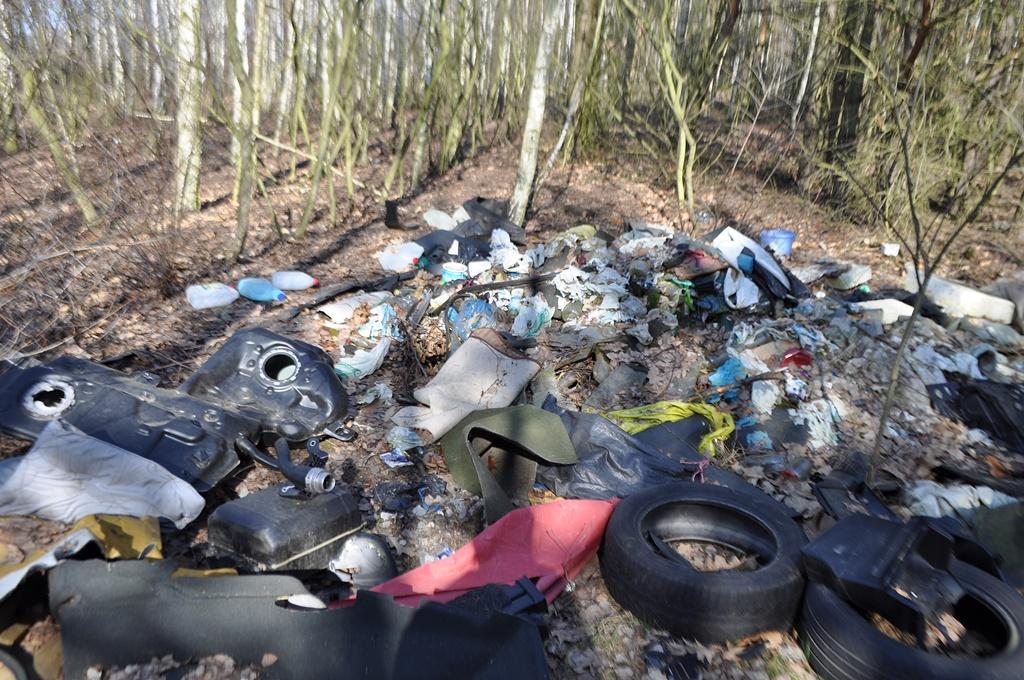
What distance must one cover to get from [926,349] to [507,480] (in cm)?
369

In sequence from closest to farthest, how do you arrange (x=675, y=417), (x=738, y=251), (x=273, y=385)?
(x=273, y=385)
(x=675, y=417)
(x=738, y=251)

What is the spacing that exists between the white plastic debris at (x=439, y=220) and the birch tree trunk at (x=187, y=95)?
117 inches

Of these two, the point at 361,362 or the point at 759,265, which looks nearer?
the point at 361,362

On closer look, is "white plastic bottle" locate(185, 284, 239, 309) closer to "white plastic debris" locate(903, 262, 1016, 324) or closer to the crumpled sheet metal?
the crumpled sheet metal

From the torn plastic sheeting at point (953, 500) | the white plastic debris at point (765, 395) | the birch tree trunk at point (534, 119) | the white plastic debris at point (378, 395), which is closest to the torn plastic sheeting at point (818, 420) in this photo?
the white plastic debris at point (765, 395)

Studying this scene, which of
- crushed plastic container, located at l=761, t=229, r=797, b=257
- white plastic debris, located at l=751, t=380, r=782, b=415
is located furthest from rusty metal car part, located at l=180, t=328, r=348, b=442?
crushed plastic container, located at l=761, t=229, r=797, b=257

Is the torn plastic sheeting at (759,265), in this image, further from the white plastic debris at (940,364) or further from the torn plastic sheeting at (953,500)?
the torn plastic sheeting at (953,500)

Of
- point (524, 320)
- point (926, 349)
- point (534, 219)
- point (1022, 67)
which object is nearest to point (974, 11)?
point (1022, 67)

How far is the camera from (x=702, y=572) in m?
3.03

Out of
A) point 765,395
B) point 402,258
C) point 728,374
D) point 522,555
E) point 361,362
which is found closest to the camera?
point 522,555

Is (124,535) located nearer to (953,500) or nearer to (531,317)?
(531,317)

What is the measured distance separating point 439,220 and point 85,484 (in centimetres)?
667

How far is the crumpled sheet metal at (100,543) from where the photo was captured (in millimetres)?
2480

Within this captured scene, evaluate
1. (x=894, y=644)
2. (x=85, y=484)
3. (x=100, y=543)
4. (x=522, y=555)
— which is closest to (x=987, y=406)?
(x=894, y=644)
